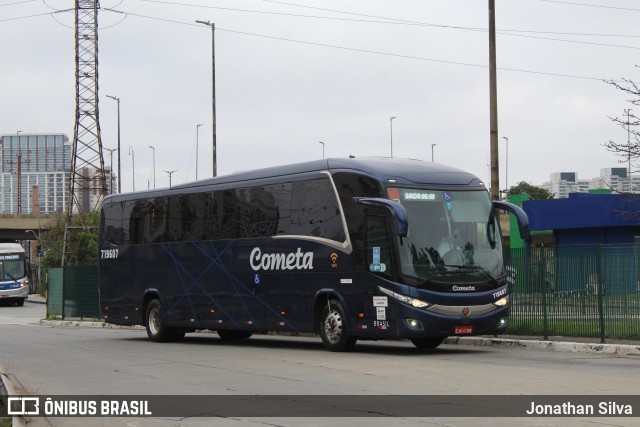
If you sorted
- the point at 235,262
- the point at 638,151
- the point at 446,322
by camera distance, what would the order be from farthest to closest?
the point at 638,151 → the point at 235,262 → the point at 446,322

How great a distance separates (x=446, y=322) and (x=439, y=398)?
250 inches

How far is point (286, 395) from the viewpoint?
1305 cm

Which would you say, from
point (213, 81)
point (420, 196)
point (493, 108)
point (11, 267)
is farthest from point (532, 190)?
point (420, 196)

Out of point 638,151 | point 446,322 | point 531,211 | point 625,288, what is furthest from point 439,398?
point 531,211

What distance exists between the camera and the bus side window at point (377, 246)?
18.8 m

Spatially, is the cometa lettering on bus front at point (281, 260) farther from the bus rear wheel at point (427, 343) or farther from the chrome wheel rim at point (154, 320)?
the chrome wheel rim at point (154, 320)

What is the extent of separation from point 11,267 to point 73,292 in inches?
946

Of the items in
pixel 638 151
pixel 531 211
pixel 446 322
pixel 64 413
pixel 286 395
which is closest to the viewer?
pixel 64 413

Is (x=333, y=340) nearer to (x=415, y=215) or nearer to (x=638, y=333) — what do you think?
(x=415, y=215)

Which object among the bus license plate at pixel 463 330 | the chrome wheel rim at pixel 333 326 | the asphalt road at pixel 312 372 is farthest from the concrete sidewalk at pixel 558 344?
the chrome wheel rim at pixel 333 326

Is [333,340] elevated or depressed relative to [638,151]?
depressed

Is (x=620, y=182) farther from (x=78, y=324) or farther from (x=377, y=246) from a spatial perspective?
(x=377, y=246)

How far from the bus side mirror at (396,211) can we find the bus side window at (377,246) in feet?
1.16

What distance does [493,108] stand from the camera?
1011 inches
